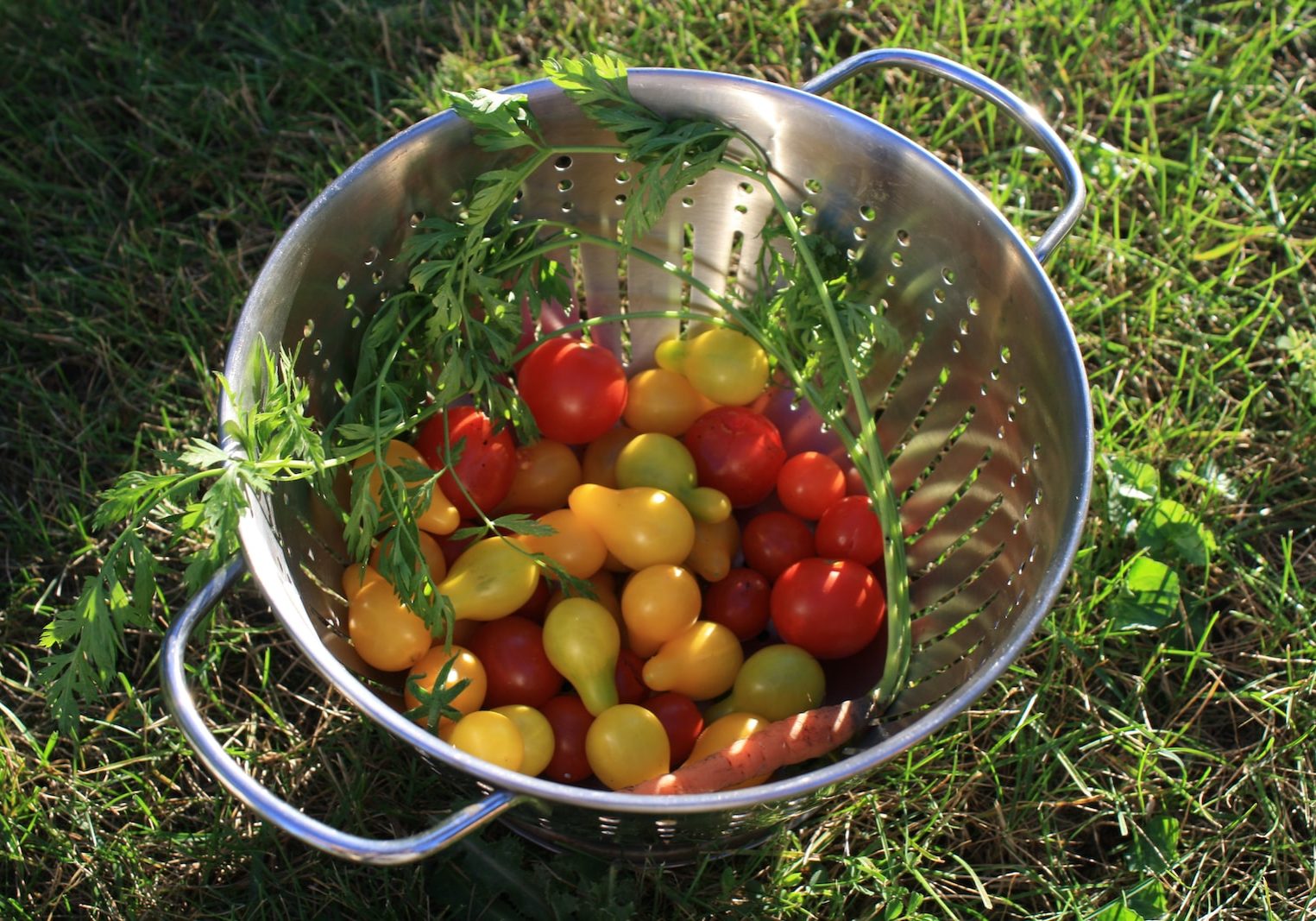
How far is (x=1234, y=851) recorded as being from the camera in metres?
1.58

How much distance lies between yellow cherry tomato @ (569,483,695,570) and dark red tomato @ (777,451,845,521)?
0.61ft

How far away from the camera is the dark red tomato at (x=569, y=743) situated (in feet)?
4.69

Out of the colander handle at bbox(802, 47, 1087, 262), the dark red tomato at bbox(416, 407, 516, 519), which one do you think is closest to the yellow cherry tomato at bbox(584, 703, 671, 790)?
the dark red tomato at bbox(416, 407, 516, 519)

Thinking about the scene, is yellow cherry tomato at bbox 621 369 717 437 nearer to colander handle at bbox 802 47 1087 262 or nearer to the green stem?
the green stem

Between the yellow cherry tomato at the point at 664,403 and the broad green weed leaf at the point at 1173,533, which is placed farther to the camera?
the broad green weed leaf at the point at 1173,533

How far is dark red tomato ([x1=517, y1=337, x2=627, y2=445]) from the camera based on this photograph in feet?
5.13

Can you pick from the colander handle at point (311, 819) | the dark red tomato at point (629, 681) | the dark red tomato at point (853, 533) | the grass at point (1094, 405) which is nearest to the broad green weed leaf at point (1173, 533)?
the grass at point (1094, 405)

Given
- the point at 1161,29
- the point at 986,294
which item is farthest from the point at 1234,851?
the point at 1161,29

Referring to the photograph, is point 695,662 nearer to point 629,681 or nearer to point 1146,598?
point 629,681

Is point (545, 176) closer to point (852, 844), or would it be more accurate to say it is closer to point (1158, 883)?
point (852, 844)

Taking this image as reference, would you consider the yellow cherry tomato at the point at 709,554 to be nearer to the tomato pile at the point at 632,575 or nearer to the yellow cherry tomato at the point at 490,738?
the tomato pile at the point at 632,575

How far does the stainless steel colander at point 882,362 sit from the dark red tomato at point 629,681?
0.58ft

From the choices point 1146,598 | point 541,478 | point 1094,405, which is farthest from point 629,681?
point 1094,405

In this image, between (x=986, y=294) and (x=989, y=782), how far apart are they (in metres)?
0.69
